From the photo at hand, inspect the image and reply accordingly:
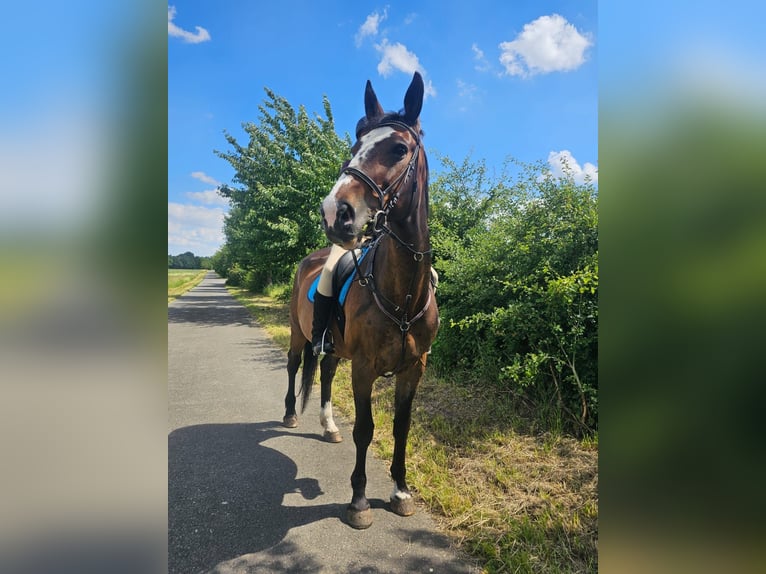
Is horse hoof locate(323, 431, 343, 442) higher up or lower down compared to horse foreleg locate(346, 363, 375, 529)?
lower down

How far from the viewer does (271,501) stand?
9.73ft

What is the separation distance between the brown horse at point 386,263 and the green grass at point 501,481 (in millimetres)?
444

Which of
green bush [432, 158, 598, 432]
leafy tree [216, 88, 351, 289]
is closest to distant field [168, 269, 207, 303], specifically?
leafy tree [216, 88, 351, 289]

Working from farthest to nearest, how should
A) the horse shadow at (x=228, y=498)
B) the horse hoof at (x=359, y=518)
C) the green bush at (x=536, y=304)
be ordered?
the green bush at (x=536, y=304) < the horse hoof at (x=359, y=518) < the horse shadow at (x=228, y=498)

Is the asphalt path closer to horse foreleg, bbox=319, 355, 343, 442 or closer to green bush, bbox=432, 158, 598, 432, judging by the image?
horse foreleg, bbox=319, 355, 343, 442

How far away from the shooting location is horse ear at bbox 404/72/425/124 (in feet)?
7.59

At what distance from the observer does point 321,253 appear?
196 inches

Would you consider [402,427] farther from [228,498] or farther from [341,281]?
[228,498]

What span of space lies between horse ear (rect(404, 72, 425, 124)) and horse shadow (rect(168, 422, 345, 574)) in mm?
2974

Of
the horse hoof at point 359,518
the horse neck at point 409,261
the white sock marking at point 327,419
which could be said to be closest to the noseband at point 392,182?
the horse neck at point 409,261

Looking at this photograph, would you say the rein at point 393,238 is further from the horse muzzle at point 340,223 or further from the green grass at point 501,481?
the green grass at point 501,481

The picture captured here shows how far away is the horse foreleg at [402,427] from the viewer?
2889mm
